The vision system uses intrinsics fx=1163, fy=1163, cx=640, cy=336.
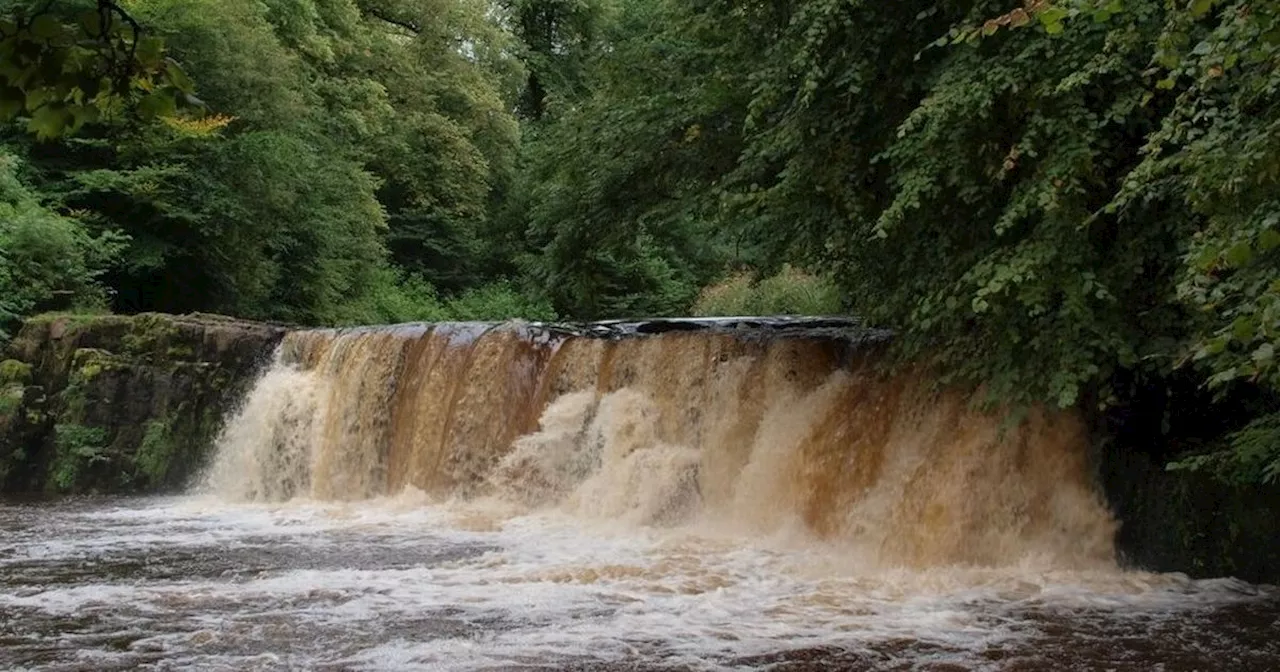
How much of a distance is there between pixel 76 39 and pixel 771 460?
25.7ft

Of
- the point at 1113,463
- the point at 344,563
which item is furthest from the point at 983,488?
the point at 344,563

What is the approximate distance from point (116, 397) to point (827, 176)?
9.57 metres

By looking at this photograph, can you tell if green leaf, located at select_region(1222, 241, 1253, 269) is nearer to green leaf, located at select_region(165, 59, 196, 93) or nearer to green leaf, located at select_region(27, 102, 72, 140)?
green leaf, located at select_region(165, 59, 196, 93)

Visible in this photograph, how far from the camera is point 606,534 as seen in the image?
9.42 metres

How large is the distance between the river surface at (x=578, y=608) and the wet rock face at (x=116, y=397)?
150 inches

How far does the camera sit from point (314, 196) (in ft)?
61.1

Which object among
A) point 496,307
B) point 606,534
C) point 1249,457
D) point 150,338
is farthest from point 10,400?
point 1249,457

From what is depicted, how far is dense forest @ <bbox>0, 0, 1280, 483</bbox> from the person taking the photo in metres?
3.78

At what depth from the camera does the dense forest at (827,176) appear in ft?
12.4

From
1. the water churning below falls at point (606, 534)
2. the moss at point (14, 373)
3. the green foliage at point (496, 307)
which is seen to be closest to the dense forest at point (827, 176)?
the moss at point (14, 373)

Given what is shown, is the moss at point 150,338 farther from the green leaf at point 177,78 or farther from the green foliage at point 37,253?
the green leaf at point 177,78

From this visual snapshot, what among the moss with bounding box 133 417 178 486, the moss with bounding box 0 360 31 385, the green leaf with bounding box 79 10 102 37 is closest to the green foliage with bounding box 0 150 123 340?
the moss with bounding box 0 360 31 385

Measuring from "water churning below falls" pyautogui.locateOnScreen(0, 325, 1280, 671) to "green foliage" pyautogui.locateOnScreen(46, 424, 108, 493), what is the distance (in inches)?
46.5

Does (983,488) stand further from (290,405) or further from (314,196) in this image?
(314,196)
